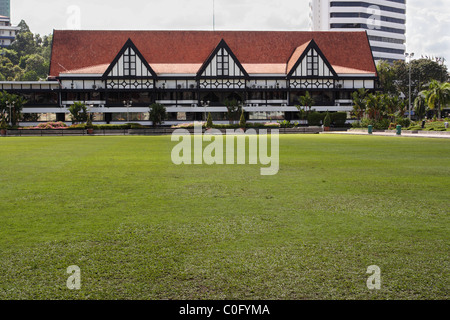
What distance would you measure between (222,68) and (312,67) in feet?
48.7

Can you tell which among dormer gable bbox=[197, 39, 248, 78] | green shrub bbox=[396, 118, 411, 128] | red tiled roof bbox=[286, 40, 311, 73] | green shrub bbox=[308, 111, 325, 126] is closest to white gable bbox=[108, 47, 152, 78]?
dormer gable bbox=[197, 39, 248, 78]

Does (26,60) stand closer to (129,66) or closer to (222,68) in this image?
(129,66)


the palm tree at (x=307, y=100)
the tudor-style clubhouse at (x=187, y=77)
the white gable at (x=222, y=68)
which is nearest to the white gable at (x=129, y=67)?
the tudor-style clubhouse at (x=187, y=77)

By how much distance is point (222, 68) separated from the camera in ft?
251

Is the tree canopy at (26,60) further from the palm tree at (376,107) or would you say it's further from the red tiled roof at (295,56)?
the palm tree at (376,107)

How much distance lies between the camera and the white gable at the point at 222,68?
250ft

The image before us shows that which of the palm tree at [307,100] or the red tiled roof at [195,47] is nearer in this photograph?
the palm tree at [307,100]

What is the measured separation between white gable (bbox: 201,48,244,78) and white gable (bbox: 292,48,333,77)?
9.73m

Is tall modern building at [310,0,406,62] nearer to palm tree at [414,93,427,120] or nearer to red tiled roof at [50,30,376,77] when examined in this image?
red tiled roof at [50,30,376,77]

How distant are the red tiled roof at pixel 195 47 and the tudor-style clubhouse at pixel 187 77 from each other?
176mm

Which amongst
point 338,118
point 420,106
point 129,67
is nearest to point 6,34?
point 129,67

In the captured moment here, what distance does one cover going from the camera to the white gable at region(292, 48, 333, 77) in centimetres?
7762

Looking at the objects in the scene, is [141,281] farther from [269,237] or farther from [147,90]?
[147,90]

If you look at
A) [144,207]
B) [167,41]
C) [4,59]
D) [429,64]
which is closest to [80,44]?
[167,41]
